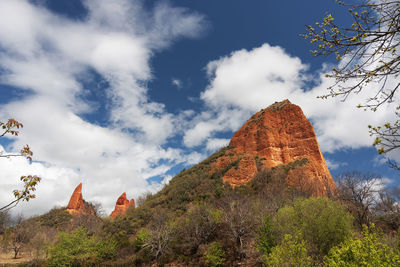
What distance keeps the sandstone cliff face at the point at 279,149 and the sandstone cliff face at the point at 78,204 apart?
40.6 meters

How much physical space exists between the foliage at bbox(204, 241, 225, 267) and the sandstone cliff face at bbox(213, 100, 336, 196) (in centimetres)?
1631

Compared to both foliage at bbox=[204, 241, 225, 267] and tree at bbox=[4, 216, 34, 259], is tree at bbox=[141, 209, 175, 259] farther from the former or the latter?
tree at bbox=[4, 216, 34, 259]

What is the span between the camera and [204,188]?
3694cm

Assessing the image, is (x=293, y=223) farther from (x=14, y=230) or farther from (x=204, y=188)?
(x=14, y=230)

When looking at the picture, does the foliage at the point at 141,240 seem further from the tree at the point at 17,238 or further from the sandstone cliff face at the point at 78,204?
the sandstone cliff face at the point at 78,204

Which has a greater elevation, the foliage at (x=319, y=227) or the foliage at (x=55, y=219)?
the foliage at (x=55, y=219)

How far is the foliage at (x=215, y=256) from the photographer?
64.7 ft

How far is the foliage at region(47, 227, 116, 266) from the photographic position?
80.2 feet

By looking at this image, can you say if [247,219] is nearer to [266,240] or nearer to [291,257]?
[266,240]

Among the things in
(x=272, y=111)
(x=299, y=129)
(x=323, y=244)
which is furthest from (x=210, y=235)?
(x=272, y=111)

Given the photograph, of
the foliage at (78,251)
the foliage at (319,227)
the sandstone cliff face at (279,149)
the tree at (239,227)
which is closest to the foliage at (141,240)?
the foliage at (78,251)

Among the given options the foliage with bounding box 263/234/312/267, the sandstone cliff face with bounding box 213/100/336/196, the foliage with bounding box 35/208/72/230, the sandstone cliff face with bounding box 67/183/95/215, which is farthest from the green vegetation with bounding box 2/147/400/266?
the sandstone cliff face with bounding box 67/183/95/215

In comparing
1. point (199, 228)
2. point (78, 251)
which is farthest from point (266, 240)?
point (78, 251)

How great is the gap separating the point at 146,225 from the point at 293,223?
23.0 m
